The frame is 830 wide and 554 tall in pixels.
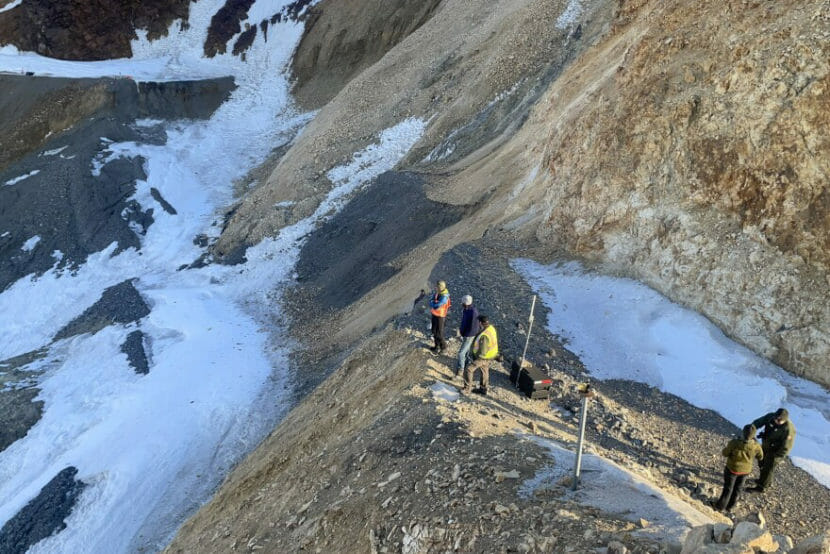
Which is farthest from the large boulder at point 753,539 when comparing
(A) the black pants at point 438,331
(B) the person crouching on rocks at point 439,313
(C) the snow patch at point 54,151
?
(C) the snow patch at point 54,151

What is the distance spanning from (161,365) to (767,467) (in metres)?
16.2

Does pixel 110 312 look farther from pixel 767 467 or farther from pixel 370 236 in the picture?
pixel 767 467

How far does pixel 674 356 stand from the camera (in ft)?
35.6

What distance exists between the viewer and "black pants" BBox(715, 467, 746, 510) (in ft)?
23.3

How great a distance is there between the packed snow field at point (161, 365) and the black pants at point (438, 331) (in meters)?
7.11

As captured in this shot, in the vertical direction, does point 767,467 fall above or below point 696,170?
below

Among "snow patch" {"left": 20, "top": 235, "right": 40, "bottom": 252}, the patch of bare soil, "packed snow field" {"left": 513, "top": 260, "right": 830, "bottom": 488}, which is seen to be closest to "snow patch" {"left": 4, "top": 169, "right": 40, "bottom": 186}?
"snow patch" {"left": 20, "top": 235, "right": 40, "bottom": 252}

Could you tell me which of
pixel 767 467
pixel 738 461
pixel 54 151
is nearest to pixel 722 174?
pixel 767 467

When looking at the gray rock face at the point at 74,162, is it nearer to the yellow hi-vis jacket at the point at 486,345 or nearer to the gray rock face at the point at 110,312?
the gray rock face at the point at 110,312

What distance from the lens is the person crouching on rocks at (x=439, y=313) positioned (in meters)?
9.86

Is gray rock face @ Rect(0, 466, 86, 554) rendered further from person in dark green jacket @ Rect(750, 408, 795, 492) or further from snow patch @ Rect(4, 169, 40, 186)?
snow patch @ Rect(4, 169, 40, 186)

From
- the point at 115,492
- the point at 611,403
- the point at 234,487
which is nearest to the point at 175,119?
the point at 115,492

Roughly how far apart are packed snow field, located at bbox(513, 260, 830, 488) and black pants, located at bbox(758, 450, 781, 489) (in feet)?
4.31

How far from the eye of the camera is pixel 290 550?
293 inches
